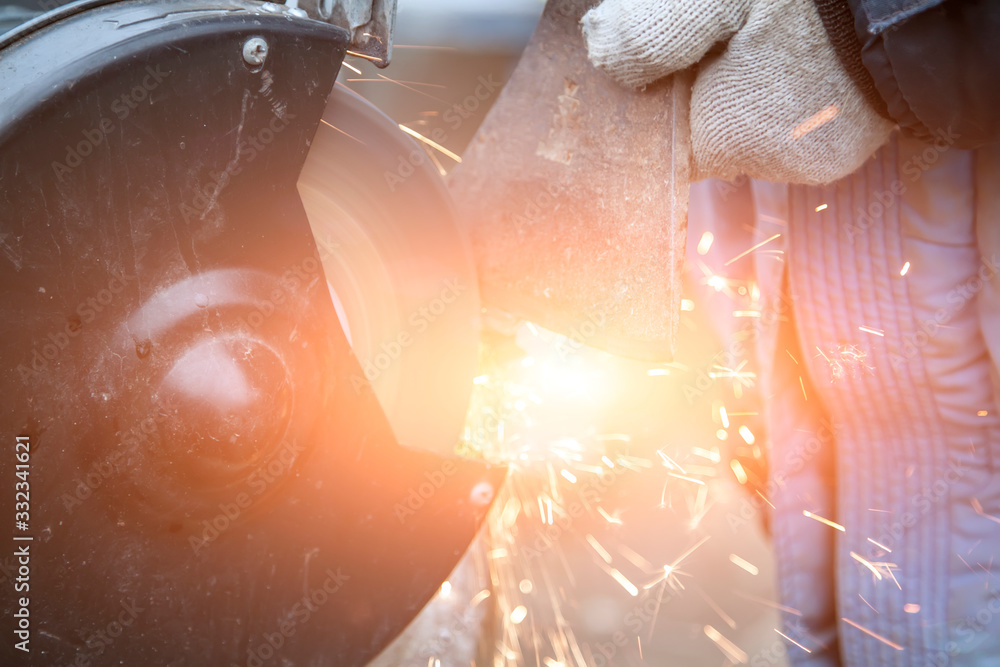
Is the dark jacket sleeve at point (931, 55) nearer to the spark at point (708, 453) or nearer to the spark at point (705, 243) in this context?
the spark at point (705, 243)

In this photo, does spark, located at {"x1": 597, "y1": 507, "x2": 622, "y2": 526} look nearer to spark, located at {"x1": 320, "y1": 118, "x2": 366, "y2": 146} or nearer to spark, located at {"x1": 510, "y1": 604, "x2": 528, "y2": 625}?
spark, located at {"x1": 510, "y1": 604, "x2": 528, "y2": 625}

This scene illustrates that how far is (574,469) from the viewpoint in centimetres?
265

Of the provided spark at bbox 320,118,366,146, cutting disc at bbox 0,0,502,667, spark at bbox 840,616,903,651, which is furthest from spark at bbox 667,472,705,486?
spark at bbox 320,118,366,146

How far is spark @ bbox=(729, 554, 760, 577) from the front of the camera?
2.38m

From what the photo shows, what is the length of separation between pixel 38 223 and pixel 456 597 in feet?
4.79

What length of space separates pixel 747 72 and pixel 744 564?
1944 mm

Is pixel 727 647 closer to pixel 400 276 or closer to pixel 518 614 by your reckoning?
pixel 518 614

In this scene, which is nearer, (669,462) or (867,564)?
(867,564)

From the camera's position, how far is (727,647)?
2.14m

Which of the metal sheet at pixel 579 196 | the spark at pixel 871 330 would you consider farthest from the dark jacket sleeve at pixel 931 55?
the spark at pixel 871 330

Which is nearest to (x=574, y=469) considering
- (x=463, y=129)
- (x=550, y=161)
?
(x=463, y=129)

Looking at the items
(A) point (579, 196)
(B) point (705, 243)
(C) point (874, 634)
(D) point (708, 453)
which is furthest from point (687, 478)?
(A) point (579, 196)

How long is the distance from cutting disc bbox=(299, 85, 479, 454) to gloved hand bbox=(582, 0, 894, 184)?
1.21 feet

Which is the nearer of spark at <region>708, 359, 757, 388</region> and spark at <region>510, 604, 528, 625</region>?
spark at <region>708, 359, 757, 388</region>
